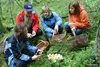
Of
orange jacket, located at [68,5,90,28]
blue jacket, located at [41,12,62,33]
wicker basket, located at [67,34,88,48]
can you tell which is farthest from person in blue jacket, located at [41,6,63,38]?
wicker basket, located at [67,34,88,48]

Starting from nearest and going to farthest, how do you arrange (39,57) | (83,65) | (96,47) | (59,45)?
(96,47) → (83,65) → (39,57) → (59,45)

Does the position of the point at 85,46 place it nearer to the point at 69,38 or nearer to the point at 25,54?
the point at 69,38

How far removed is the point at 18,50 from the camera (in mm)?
6211

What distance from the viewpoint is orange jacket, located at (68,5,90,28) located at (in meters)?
7.24

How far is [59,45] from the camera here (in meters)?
7.03

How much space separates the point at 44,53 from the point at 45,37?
36.8 inches

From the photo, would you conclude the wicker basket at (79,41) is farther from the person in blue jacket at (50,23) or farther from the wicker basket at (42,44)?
the person in blue jacket at (50,23)

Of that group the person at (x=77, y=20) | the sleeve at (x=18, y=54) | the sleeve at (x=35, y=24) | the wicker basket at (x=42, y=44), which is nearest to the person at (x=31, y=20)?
the sleeve at (x=35, y=24)

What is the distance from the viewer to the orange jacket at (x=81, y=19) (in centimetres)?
724

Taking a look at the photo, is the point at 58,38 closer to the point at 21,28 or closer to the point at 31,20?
the point at 31,20

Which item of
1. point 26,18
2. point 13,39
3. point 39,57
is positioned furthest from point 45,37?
point 13,39

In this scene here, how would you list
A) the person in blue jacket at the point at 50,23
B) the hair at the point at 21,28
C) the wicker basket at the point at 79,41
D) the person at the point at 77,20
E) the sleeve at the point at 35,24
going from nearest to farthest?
the hair at the point at 21,28
the wicker basket at the point at 79,41
the person at the point at 77,20
the person in blue jacket at the point at 50,23
the sleeve at the point at 35,24

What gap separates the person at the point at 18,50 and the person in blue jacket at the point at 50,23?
3.56 ft

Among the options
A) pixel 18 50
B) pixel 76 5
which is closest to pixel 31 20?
pixel 76 5
